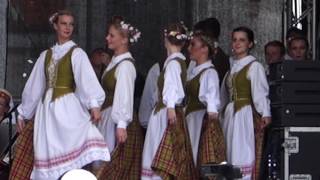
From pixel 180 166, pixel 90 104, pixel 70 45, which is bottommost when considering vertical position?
pixel 180 166

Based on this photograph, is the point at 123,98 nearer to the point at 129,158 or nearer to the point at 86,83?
the point at 86,83

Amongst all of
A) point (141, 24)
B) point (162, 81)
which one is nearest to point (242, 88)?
point (162, 81)

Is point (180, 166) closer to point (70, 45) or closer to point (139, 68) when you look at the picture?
point (70, 45)

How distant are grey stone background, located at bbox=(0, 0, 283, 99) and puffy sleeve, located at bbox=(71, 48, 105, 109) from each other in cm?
204

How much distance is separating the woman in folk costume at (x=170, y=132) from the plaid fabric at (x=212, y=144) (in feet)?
0.39

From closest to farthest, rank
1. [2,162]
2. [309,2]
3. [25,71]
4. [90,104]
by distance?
[90,104], [2,162], [309,2], [25,71]

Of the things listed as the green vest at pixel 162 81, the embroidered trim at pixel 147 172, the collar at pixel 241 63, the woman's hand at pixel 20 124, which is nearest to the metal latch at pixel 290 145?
the collar at pixel 241 63

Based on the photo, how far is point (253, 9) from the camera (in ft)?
31.2

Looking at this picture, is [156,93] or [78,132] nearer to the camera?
[78,132]

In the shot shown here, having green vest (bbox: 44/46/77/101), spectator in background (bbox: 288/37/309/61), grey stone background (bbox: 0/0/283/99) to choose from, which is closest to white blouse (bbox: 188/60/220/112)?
spectator in background (bbox: 288/37/309/61)

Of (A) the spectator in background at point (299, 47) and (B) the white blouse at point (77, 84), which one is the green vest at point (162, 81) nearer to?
(B) the white blouse at point (77, 84)

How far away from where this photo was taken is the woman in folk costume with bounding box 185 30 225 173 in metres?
7.19

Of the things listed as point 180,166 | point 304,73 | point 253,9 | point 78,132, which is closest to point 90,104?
point 78,132

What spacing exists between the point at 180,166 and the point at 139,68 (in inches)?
82.5
